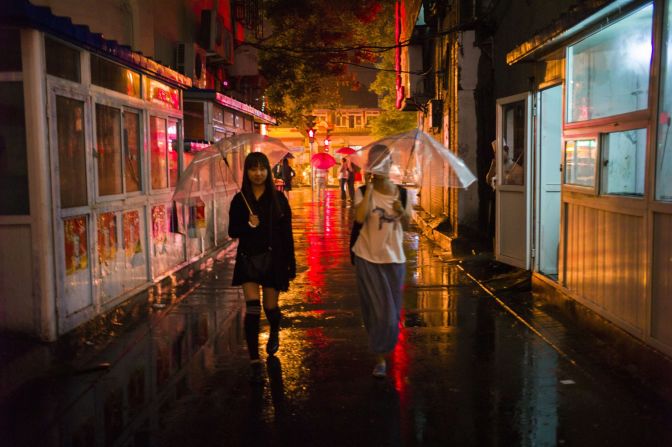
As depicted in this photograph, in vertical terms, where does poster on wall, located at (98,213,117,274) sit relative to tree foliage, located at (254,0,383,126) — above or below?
below

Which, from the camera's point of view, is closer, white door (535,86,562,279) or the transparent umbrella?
the transparent umbrella

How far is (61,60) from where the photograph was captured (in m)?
7.14

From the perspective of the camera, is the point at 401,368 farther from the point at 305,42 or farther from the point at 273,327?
the point at 305,42

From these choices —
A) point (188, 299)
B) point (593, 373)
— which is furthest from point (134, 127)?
point (593, 373)

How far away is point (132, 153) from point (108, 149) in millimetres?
861

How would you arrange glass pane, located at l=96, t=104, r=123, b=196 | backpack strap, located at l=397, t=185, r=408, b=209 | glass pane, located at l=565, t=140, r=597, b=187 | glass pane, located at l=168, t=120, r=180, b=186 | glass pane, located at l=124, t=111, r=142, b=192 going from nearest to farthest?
backpack strap, located at l=397, t=185, r=408, b=209 → glass pane, located at l=565, t=140, r=597, b=187 → glass pane, located at l=96, t=104, r=123, b=196 → glass pane, located at l=124, t=111, r=142, b=192 → glass pane, located at l=168, t=120, r=180, b=186

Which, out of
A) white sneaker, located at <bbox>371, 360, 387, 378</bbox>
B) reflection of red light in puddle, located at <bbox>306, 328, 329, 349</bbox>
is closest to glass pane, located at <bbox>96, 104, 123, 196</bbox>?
reflection of red light in puddle, located at <bbox>306, 328, 329, 349</bbox>

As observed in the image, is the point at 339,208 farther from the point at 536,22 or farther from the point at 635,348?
the point at 635,348

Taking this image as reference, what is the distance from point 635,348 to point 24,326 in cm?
572

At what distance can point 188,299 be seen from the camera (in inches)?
369

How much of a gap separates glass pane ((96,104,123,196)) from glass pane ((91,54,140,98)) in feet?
0.97

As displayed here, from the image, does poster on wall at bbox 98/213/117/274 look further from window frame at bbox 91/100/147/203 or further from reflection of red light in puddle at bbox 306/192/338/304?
reflection of red light in puddle at bbox 306/192/338/304

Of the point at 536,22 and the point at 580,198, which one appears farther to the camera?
the point at 536,22

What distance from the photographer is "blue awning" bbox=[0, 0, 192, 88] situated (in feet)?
19.9
